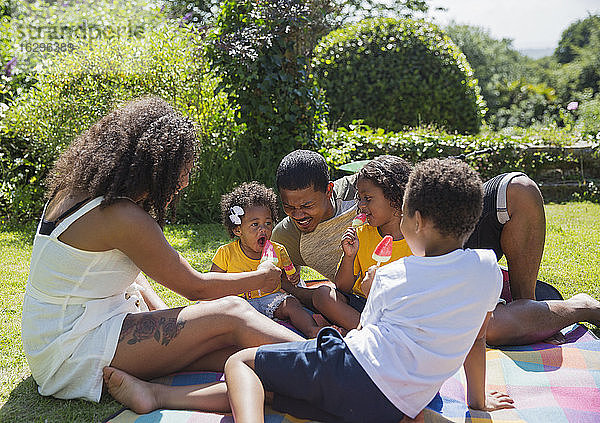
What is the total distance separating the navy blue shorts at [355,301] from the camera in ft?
11.0

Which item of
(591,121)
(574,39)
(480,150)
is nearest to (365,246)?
(480,150)

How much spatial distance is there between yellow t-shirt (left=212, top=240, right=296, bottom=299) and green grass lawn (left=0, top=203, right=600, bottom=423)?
0.83 metres

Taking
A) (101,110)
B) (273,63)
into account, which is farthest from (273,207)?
(101,110)

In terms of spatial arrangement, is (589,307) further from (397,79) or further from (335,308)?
(397,79)

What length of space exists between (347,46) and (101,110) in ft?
14.8

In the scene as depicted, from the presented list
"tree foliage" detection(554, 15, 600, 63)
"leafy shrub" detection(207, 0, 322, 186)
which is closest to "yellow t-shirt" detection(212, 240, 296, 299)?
"leafy shrub" detection(207, 0, 322, 186)

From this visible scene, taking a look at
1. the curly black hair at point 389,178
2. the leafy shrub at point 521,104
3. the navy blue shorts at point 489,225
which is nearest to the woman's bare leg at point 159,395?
the curly black hair at point 389,178

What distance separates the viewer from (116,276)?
8.64 ft

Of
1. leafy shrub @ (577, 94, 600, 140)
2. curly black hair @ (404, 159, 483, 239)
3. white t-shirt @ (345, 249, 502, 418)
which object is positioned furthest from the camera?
leafy shrub @ (577, 94, 600, 140)

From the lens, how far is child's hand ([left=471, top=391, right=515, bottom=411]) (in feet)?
8.12

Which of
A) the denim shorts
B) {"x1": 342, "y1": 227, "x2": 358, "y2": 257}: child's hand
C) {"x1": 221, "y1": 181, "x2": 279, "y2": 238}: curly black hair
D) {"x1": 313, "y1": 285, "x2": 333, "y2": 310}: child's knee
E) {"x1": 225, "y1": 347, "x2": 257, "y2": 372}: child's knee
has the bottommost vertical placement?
the denim shorts

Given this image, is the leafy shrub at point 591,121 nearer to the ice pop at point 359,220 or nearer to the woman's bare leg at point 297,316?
the ice pop at point 359,220

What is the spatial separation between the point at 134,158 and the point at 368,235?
1.50 m

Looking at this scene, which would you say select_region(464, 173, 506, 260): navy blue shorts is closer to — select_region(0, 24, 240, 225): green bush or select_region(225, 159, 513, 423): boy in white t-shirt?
select_region(225, 159, 513, 423): boy in white t-shirt
